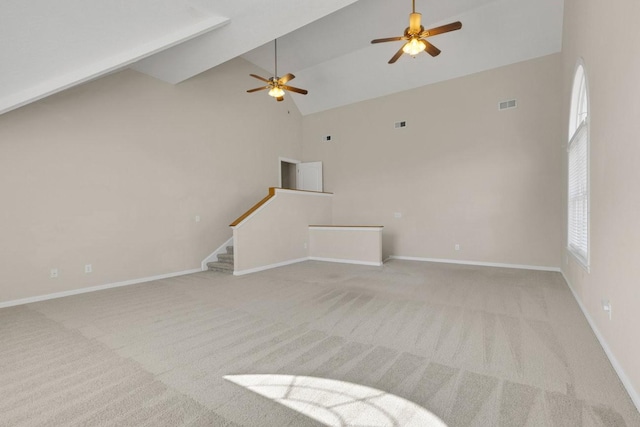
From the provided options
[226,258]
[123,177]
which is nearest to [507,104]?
[226,258]

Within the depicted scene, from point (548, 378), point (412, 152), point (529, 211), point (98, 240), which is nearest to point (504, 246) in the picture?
point (529, 211)

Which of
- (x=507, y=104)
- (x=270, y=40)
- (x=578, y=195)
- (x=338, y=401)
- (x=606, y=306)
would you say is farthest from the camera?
(x=507, y=104)

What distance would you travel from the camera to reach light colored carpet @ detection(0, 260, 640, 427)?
65.0 inches

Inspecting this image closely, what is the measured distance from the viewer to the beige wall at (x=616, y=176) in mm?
1779

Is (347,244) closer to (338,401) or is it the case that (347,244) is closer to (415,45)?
(415,45)

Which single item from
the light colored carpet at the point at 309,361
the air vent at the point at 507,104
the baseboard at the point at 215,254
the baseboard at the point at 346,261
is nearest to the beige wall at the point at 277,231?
the baseboard at the point at 346,261

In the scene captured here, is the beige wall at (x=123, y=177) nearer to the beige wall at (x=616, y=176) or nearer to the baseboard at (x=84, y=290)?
the baseboard at (x=84, y=290)

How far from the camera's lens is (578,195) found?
3746 millimetres

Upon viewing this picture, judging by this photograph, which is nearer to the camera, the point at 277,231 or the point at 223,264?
the point at 223,264

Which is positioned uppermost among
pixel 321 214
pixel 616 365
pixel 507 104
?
pixel 507 104

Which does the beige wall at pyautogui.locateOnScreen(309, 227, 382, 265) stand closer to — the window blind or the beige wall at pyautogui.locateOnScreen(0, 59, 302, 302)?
the beige wall at pyautogui.locateOnScreen(0, 59, 302, 302)

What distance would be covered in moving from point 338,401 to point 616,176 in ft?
8.47

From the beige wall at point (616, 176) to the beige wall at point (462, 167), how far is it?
3113 mm

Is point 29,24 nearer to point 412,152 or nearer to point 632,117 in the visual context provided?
point 632,117
